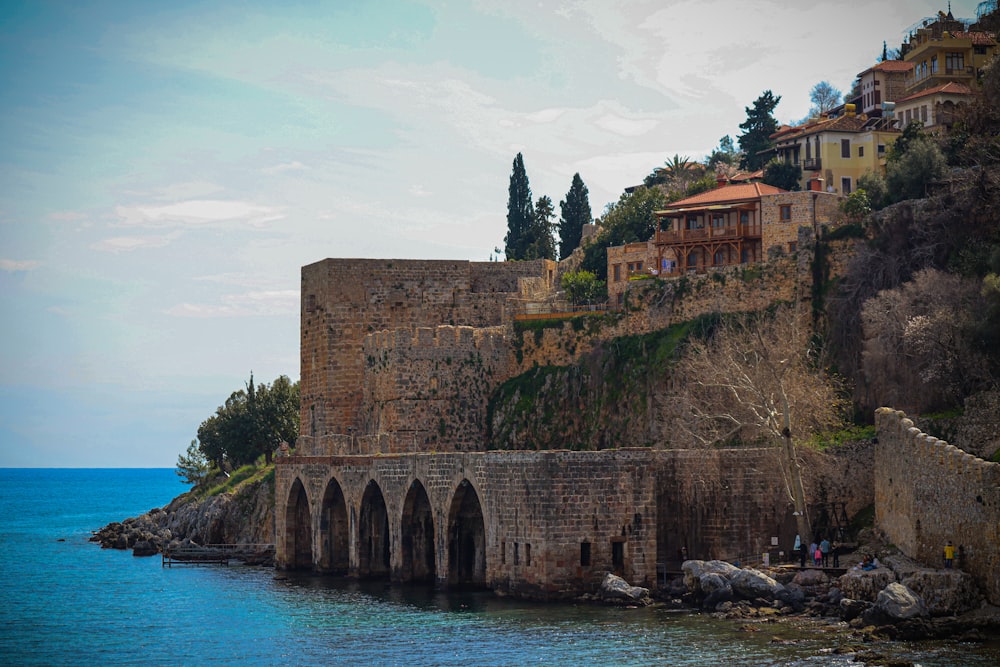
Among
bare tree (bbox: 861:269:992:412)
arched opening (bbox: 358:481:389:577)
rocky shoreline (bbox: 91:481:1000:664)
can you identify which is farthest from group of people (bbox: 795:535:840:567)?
arched opening (bbox: 358:481:389:577)

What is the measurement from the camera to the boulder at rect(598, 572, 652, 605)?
4362cm

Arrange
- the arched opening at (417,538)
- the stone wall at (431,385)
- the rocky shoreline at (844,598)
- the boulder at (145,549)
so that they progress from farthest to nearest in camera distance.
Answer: the boulder at (145,549), the stone wall at (431,385), the arched opening at (417,538), the rocky shoreline at (844,598)

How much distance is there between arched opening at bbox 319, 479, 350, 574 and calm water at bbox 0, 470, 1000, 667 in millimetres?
1338

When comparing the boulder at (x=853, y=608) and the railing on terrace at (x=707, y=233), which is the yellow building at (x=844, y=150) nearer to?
the railing on terrace at (x=707, y=233)

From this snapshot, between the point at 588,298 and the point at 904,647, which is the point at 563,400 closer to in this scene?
the point at 588,298

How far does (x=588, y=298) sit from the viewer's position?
7206 cm

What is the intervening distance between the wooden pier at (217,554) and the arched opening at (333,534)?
31.0 ft

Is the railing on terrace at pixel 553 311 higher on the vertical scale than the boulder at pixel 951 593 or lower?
higher

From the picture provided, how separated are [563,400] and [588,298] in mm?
10259

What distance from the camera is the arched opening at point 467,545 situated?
5062 cm

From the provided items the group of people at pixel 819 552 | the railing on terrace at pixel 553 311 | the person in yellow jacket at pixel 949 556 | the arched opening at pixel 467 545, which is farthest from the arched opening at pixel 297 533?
the person in yellow jacket at pixel 949 556

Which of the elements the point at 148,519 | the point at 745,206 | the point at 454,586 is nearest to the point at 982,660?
the point at 454,586

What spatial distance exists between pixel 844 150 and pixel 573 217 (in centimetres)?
2870

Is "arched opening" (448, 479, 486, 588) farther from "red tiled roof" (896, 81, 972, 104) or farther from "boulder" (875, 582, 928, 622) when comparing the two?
"red tiled roof" (896, 81, 972, 104)
